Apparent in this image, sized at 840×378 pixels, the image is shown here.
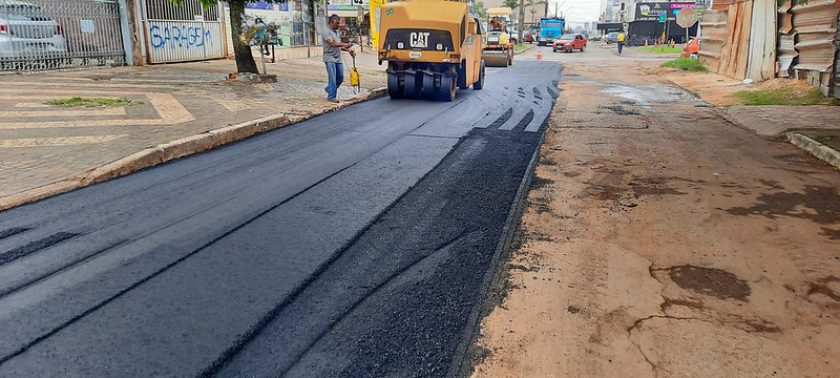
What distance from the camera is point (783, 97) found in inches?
534

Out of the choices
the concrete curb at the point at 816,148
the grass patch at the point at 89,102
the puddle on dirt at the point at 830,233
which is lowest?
the puddle on dirt at the point at 830,233

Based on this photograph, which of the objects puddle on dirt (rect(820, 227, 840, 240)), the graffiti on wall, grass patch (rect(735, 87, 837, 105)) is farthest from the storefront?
puddle on dirt (rect(820, 227, 840, 240))

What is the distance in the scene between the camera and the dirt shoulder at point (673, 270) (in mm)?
3002

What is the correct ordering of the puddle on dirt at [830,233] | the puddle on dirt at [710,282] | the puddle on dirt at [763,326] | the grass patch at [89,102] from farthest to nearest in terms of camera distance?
the grass patch at [89,102], the puddle on dirt at [830,233], the puddle on dirt at [710,282], the puddle on dirt at [763,326]

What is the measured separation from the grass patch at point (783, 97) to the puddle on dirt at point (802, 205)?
7.88 m

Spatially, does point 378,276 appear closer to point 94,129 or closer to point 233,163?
point 233,163

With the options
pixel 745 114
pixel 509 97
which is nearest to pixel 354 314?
pixel 745 114

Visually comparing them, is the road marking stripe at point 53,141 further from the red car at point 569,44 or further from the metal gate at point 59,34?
the red car at point 569,44

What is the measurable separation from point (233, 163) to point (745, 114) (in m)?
9.91

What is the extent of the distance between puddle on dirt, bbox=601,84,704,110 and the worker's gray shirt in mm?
6879

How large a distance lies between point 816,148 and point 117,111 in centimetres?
1055

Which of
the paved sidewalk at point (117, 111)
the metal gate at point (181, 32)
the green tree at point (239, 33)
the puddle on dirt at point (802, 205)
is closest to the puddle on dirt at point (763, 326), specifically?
the puddle on dirt at point (802, 205)

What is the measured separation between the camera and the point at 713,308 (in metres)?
3.49

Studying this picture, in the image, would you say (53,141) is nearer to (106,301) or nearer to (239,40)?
(106,301)
